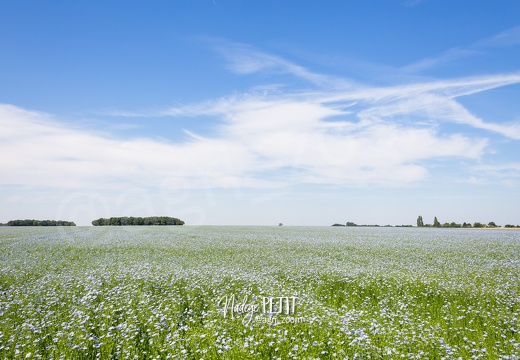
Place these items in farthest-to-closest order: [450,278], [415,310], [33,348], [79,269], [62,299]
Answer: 1. [79,269]
2. [450,278]
3. [62,299]
4. [415,310]
5. [33,348]

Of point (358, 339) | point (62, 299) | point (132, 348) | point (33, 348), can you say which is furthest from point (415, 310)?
point (62, 299)

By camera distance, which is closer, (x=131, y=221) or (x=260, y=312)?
(x=260, y=312)

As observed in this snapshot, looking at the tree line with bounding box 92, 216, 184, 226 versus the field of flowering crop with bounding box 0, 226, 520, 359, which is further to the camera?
the tree line with bounding box 92, 216, 184, 226

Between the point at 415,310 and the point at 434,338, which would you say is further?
the point at 415,310

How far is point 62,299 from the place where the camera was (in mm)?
11727

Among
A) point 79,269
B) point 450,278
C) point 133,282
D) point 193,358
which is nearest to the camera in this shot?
point 193,358

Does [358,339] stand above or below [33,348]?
above

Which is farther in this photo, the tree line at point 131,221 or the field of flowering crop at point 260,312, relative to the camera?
the tree line at point 131,221

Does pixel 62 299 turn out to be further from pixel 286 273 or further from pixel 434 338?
pixel 434 338

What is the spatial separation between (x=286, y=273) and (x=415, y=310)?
21.8ft

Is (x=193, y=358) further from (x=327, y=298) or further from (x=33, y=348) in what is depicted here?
(x=327, y=298)

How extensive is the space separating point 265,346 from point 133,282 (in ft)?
26.6

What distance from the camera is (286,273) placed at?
16250mm

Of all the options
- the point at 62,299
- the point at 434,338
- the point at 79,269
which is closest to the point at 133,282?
the point at 62,299
